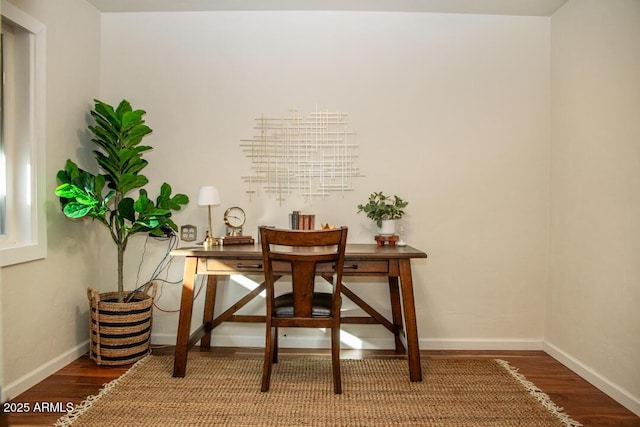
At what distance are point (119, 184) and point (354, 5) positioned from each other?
77.8 inches

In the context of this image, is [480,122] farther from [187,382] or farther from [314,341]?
[187,382]

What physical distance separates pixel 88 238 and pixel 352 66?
2.21 metres

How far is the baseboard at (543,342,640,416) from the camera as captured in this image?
2.25m

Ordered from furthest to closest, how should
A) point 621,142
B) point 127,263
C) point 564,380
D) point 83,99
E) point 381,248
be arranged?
point 127,263
point 83,99
point 381,248
point 564,380
point 621,142

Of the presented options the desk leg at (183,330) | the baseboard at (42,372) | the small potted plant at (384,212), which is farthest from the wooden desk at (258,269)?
the baseboard at (42,372)

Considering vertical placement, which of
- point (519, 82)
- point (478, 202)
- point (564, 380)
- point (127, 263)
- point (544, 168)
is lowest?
point (564, 380)

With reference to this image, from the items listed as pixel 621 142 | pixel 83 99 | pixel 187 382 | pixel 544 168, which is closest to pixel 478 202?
pixel 544 168

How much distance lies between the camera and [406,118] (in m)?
3.15

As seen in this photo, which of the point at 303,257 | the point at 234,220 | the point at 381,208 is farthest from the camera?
the point at 234,220

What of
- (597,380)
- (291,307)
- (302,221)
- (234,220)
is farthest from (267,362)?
(597,380)

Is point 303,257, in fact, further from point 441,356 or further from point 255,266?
point 441,356

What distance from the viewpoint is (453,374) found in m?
2.64

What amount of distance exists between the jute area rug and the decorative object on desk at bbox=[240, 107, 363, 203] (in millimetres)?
1188

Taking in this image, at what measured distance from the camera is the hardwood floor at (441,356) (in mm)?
2146
